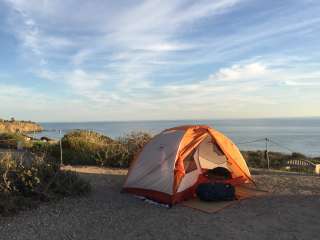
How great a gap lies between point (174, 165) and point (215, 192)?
3.11 feet

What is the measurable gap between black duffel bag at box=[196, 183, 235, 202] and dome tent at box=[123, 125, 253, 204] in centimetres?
35

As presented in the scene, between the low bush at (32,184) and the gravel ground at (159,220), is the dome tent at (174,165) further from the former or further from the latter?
the low bush at (32,184)

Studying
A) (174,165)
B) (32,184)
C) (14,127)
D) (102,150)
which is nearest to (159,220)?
(174,165)

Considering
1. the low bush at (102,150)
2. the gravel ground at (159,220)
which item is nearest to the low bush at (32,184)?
the gravel ground at (159,220)

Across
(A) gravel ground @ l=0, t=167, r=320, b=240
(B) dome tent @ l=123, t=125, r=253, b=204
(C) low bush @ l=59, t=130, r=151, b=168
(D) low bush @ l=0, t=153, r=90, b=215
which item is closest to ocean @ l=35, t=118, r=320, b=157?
(C) low bush @ l=59, t=130, r=151, b=168

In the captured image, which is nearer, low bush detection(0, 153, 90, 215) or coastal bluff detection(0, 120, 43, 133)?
low bush detection(0, 153, 90, 215)

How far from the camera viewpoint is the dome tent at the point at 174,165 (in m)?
6.94

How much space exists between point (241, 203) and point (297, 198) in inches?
48.7

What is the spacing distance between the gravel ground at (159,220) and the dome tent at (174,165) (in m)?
0.34

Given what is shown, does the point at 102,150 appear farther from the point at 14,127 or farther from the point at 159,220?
the point at 14,127

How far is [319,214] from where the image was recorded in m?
6.00

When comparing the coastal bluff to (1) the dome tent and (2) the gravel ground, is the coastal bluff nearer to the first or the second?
(1) the dome tent

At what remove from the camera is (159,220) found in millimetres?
5754

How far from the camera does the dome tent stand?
6938 mm
